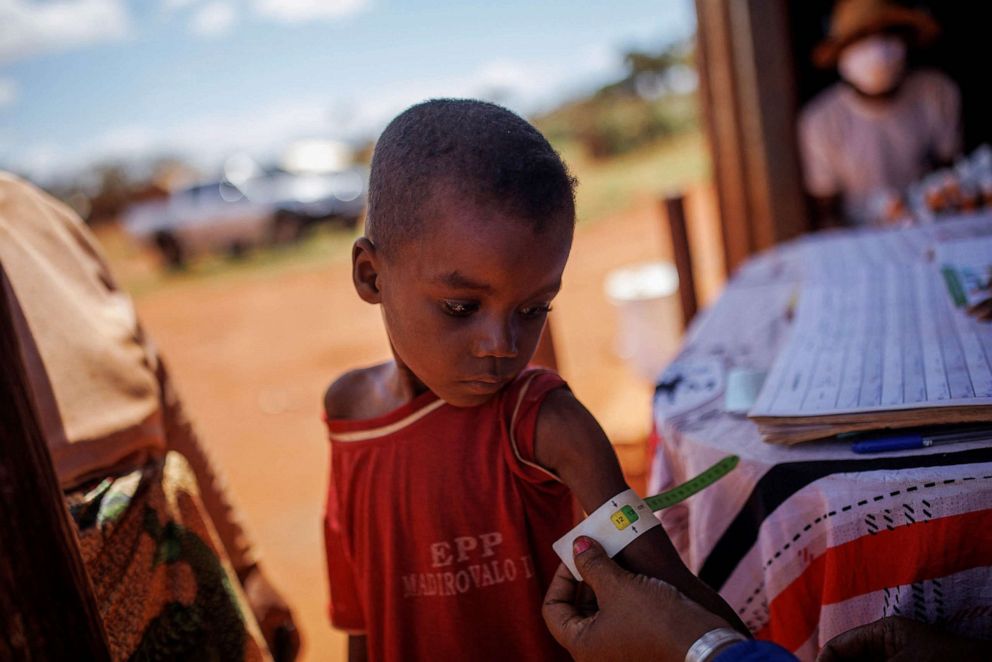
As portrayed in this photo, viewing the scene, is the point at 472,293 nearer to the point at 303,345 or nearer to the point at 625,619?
the point at 625,619

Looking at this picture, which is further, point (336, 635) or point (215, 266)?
point (215, 266)

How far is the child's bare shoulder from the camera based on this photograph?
1419mm

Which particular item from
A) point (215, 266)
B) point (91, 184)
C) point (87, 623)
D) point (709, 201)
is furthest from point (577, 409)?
point (91, 184)

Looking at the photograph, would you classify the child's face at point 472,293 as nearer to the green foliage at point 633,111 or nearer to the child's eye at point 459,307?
the child's eye at point 459,307

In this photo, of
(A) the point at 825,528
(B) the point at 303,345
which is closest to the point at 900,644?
(A) the point at 825,528

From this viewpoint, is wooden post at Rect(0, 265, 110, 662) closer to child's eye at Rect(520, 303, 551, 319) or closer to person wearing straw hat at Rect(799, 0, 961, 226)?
child's eye at Rect(520, 303, 551, 319)

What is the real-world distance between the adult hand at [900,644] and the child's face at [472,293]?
546mm

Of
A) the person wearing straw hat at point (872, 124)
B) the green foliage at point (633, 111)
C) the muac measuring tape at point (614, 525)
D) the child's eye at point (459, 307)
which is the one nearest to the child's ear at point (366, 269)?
the child's eye at point (459, 307)

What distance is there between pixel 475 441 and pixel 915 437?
2.07 feet

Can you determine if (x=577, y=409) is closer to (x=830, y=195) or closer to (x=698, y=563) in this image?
(x=698, y=563)

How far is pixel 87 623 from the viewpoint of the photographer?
83cm

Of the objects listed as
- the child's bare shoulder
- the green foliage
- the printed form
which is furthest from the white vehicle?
the child's bare shoulder

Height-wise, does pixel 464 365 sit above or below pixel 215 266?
above

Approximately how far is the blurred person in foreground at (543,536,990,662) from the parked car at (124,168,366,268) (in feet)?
56.1
